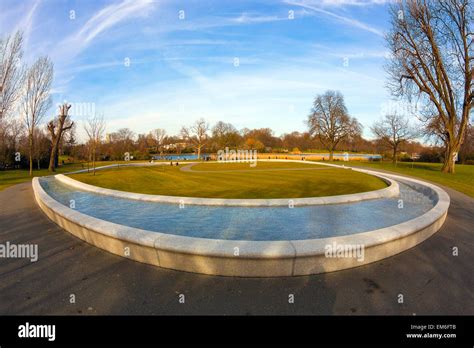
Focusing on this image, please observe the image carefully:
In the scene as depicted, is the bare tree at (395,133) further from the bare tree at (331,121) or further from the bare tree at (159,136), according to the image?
the bare tree at (159,136)

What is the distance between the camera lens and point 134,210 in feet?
26.1

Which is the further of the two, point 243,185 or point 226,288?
point 243,185

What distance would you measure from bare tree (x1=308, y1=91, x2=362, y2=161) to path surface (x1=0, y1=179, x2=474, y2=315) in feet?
150

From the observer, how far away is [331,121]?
154 ft

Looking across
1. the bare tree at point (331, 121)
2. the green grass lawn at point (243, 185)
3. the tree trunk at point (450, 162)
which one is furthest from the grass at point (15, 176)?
the bare tree at point (331, 121)

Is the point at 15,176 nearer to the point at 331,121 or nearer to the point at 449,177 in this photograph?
the point at 449,177

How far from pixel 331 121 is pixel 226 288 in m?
49.5

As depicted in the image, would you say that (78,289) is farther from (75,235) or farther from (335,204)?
(335,204)

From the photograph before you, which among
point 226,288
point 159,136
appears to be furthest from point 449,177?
point 159,136

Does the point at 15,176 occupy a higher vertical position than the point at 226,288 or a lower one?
higher

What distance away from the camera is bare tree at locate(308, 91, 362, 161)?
46344 millimetres

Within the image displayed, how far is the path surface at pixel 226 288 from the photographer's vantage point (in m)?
3.08

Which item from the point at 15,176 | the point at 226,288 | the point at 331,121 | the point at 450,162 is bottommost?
Result: the point at 226,288

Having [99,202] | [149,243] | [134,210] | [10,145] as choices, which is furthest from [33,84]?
[149,243]
